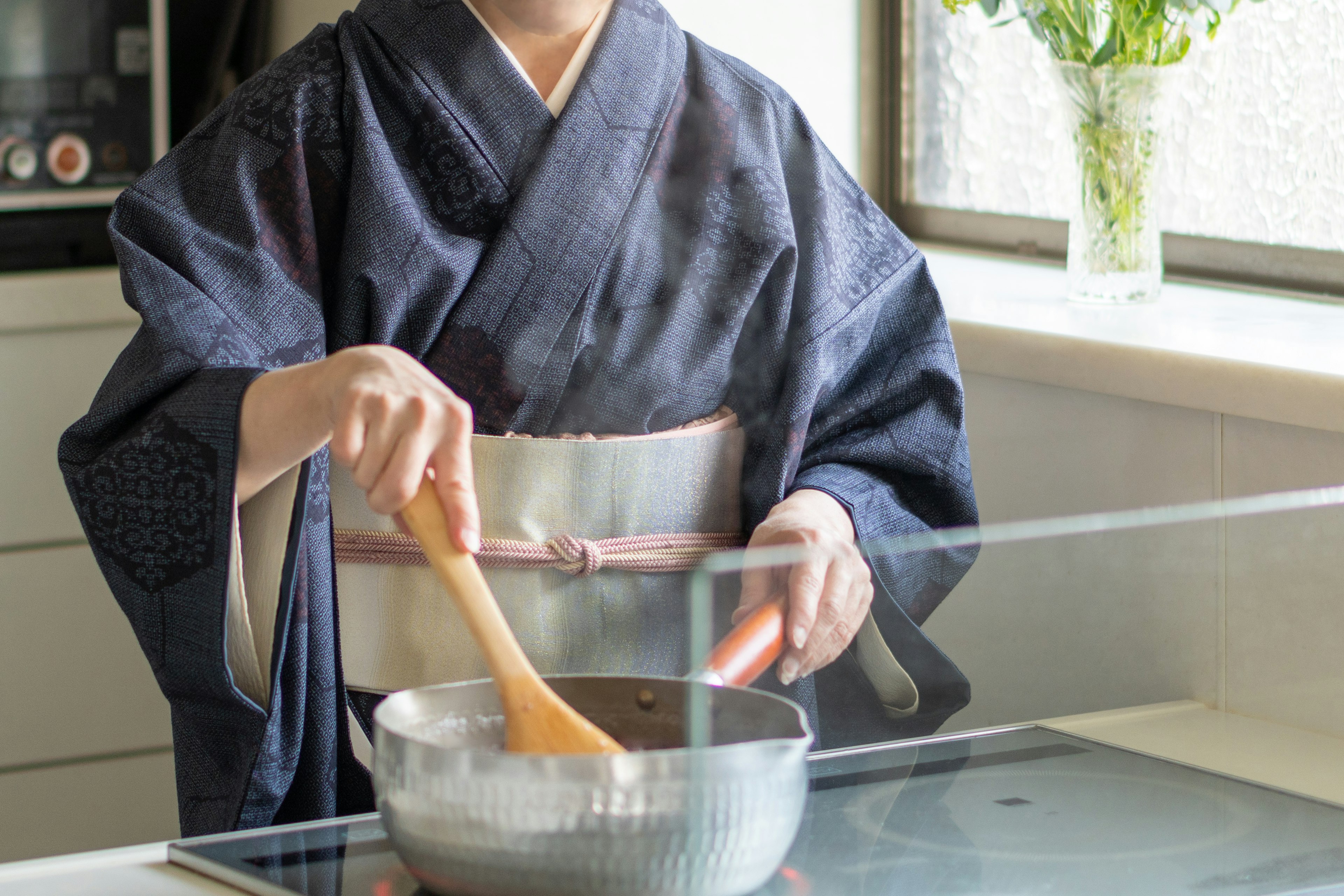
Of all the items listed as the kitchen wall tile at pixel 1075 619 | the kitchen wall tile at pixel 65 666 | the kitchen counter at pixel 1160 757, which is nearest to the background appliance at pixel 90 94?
the kitchen wall tile at pixel 65 666

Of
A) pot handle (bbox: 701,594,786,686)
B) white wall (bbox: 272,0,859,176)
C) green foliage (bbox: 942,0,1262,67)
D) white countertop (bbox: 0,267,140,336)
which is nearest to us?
pot handle (bbox: 701,594,786,686)

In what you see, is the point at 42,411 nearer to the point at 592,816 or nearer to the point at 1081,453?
the point at 1081,453

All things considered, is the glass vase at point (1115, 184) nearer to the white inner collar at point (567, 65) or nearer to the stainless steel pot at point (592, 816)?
the white inner collar at point (567, 65)

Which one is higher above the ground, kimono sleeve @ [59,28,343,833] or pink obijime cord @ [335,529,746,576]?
kimono sleeve @ [59,28,343,833]

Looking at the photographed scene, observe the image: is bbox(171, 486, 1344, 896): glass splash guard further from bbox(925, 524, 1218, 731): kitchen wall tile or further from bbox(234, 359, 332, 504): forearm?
bbox(234, 359, 332, 504): forearm

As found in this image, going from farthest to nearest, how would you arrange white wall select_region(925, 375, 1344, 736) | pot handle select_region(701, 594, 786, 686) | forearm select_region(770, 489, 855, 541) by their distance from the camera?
forearm select_region(770, 489, 855, 541) → white wall select_region(925, 375, 1344, 736) → pot handle select_region(701, 594, 786, 686)

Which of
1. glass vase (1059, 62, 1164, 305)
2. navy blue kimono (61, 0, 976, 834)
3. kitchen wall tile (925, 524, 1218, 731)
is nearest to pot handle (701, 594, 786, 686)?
kitchen wall tile (925, 524, 1218, 731)

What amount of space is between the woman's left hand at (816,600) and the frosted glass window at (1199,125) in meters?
0.78

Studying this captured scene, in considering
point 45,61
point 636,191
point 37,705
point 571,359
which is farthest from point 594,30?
point 37,705

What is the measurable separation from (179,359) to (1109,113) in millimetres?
818

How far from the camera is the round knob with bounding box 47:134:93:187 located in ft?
5.96

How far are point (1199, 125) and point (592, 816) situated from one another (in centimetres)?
116

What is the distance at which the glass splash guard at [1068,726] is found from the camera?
0.62 m

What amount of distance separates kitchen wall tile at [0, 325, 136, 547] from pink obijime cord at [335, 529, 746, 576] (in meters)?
0.92
